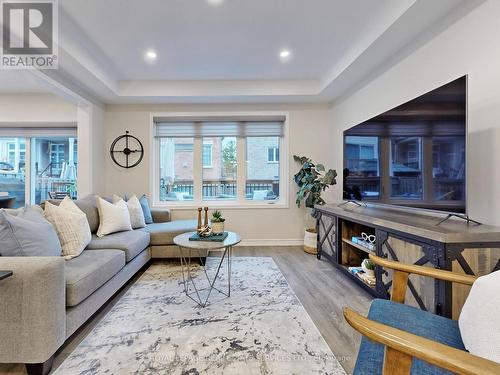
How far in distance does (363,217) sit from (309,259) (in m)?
1.34

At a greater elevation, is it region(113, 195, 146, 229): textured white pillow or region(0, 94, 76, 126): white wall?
region(0, 94, 76, 126): white wall

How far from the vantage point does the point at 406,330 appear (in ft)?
3.47

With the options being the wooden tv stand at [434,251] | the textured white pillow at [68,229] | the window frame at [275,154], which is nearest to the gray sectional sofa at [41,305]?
the textured white pillow at [68,229]

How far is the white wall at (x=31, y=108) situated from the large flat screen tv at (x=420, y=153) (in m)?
4.80

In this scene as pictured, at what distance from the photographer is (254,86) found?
3697 millimetres

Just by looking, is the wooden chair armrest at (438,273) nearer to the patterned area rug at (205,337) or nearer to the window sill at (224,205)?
the patterned area rug at (205,337)

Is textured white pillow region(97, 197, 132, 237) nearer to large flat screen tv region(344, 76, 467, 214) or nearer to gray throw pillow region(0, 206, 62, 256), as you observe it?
gray throw pillow region(0, 206, 62, 256)

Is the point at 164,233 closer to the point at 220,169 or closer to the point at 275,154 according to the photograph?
the point at 220,169

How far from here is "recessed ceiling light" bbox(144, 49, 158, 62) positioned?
2912mm

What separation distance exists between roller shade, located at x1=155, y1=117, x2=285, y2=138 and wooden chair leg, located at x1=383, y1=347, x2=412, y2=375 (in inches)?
148

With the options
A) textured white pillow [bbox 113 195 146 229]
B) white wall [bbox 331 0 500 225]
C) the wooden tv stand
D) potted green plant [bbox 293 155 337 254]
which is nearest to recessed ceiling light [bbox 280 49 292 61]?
white wall [bbox 331 0 500 225]

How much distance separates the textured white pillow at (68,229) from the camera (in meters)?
2.11

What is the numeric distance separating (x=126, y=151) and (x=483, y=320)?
14.5 ft

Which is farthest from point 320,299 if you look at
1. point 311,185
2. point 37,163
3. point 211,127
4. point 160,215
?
point 37,163
